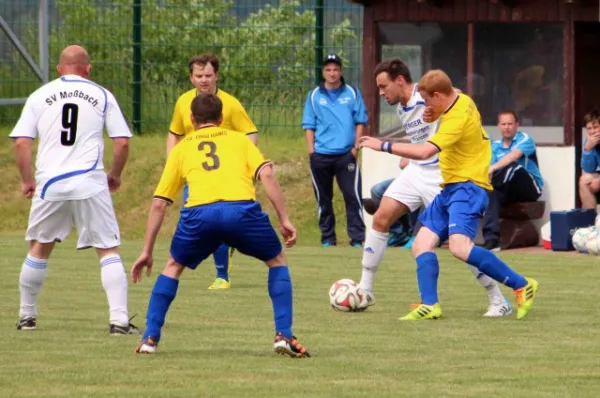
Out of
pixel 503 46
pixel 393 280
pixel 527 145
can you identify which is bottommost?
pixel 393 280

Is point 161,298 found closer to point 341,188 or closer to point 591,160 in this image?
point 341,188

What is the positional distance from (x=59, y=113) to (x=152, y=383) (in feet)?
8.94

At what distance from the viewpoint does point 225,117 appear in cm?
1293

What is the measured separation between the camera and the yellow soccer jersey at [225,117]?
13.0 metres

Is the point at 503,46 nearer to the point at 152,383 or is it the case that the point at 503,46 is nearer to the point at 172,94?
the point at 172,94

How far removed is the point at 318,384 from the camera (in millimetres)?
7789

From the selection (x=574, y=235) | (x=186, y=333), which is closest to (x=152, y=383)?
(x=186, y=333)

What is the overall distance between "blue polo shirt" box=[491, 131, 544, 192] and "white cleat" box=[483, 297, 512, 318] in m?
6.78

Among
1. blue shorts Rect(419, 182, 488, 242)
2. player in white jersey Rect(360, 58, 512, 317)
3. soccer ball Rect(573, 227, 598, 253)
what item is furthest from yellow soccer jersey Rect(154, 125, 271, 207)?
soccer ball Rect(573, 227, 598, 253)

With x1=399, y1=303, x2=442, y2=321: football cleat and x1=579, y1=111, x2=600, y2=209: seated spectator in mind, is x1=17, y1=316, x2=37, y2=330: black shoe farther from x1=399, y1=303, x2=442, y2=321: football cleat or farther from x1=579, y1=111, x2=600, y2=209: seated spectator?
x1=579, y1=111, x2=600, y2=209: seated spectator

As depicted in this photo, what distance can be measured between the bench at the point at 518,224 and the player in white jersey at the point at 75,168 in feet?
28.4

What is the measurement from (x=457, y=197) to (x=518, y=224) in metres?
7.49

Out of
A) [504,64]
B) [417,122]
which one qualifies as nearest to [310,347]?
[417,122]

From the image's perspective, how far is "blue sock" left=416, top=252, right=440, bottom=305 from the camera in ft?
35.4
